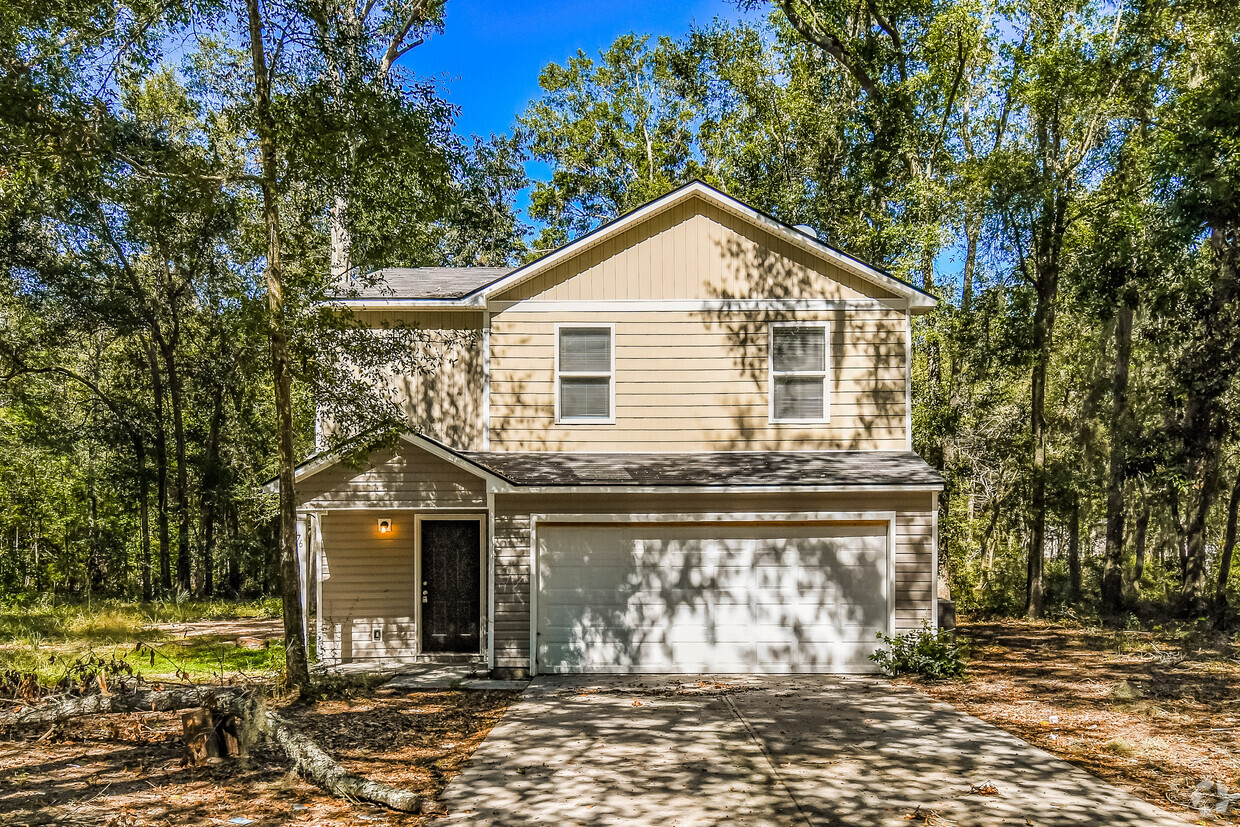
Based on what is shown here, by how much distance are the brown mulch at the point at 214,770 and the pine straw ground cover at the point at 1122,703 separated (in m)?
5.49

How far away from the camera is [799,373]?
11.5 metres

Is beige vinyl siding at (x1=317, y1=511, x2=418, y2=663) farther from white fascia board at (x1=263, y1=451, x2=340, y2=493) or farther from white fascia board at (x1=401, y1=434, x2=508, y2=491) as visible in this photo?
white fascia board at (x1=401, y1=434, x2=508, y2=491)

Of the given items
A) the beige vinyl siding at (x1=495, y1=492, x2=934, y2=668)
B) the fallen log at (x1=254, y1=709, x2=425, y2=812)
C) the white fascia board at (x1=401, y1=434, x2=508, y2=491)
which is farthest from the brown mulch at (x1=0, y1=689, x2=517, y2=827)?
the white fascia board at (x1=401, y1=434, x2=508, y2=491)

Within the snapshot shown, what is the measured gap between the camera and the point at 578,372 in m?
11.6

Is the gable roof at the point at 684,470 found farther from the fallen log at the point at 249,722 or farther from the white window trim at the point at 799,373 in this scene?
the fallen log at the point at 249,722

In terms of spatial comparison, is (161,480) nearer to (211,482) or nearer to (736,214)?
(211,482)

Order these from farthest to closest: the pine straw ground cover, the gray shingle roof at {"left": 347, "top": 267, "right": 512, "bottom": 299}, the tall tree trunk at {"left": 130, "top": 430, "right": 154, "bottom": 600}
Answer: the tall tree trunk at {"left": 130, "top": 430, "right": 154, "bottom": 600} < the gray shingle roof at {"left": 347, "top": 267, "right": 512, "bottom": 299} < the pine straw ground cover

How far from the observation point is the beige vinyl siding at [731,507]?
A: 34.5 ft

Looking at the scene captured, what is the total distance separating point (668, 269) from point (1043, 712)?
24.2ft

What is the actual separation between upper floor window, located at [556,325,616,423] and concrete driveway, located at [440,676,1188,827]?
13.6 feet

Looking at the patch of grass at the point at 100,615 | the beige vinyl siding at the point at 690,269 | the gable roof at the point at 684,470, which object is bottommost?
the patch of grass at the point at 100,615

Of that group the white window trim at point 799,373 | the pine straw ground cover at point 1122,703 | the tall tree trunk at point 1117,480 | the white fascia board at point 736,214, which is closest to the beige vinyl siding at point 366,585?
the white fascia board at point 736,214

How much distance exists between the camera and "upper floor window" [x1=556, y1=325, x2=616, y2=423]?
38.1 ft

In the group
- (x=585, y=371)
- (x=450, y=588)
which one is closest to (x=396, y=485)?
(x=450, y=588)
